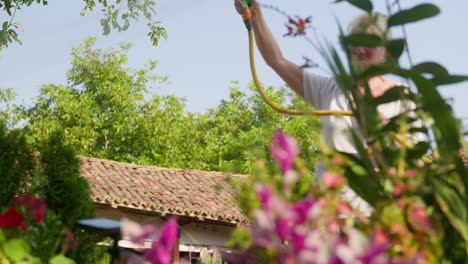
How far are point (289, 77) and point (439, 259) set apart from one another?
5.75 feet

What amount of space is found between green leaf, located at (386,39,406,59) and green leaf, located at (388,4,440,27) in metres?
0.03

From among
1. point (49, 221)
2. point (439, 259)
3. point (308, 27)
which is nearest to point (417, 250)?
point (439, 259)

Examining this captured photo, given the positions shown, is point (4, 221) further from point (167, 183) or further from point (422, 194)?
point (167, 183)

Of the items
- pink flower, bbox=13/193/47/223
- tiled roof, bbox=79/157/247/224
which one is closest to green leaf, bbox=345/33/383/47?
pink flower, bbox=13/193/47/223

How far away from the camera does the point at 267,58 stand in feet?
8.76

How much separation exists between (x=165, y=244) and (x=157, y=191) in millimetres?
18633

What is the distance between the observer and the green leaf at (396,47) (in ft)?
3.53

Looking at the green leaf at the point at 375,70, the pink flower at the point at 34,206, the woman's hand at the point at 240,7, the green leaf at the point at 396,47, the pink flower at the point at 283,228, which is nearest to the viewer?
the pink flower at the point at 283,228

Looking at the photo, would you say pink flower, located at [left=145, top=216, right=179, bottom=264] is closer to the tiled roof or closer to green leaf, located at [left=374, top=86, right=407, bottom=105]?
green leaf, located at [left=374, top=86, right=407, bottom=105]

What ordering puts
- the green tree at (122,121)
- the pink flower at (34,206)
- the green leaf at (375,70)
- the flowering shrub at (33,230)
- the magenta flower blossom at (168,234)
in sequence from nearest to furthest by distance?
the magenta flower blossom at (168,234) → the green leaf at (375,70) → the flowering shrub at (33,230) → the pink flower at (34,206) → the green tree at (122,121)

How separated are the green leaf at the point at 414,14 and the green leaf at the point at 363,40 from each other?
5 centimetres

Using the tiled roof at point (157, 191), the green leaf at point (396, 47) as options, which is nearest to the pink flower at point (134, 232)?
the green leaf at point (396, 47)

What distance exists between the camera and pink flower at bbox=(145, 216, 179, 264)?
0.85 m

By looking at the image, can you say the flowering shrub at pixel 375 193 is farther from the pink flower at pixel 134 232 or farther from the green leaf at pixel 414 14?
the pink flower at pixel 134 232
